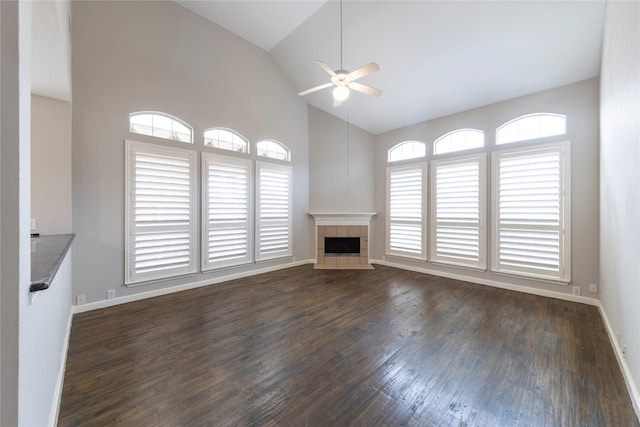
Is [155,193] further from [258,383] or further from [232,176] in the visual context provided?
[258,383]

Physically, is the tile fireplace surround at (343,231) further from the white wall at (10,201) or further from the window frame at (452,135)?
the white wall at (10,201)

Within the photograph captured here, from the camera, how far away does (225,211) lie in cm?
455

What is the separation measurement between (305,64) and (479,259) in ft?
16.8

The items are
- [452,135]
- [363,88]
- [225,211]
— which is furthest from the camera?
[452,135]

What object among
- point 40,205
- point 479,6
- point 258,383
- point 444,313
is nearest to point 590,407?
point 444,313

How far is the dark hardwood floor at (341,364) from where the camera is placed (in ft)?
5.62

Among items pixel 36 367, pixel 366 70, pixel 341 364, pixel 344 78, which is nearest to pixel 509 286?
pixel 341 364

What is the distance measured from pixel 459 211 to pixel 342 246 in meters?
2.70

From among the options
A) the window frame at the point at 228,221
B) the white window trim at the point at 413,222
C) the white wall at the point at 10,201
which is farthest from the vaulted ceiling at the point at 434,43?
the white wall at the point at 10,201

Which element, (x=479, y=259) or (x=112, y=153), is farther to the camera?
(x=479, y=259)

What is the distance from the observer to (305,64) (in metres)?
4.96

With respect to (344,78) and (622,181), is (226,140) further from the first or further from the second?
(622,181)

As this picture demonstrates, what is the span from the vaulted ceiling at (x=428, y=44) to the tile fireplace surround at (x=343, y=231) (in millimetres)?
2567

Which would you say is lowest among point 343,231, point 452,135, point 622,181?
point 343,231
